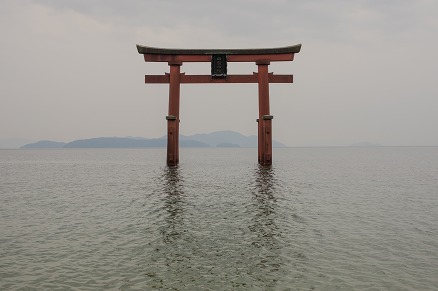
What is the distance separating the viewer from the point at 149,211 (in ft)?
35.1

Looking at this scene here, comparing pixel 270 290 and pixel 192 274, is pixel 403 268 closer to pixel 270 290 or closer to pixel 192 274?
pixel 270 290

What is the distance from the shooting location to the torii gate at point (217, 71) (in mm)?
24141

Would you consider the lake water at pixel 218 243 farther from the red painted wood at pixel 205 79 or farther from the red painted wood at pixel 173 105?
the red painted wood at pixel 205 79

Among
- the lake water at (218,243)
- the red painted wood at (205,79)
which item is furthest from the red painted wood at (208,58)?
the lake water at (218,243)

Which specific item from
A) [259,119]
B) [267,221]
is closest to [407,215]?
[267,221]

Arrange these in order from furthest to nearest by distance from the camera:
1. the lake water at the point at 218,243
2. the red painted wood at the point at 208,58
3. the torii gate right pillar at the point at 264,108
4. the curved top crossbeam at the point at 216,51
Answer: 1. the red painted wood at the point at 208,58
2. the curved top crossbeam at the point at 216,51
3. the torii gate right pillar at the point at 264,108
4. the lake water at the point at 218,243

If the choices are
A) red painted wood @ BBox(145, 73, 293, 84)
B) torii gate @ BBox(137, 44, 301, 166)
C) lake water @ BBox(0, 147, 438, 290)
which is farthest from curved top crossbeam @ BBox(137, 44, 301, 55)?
lake water @ BBox(0, 147, 438, 290)

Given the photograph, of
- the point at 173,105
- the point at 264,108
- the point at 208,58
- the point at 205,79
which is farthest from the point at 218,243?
the point at 208,58

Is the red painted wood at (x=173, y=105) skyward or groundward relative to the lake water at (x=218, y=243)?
skyward

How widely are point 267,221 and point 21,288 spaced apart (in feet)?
19.4

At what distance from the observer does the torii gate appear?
950 inches

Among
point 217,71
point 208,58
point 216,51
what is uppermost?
point 216,51

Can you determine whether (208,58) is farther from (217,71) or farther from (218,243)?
(218,243)

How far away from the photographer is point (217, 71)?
956 inches
